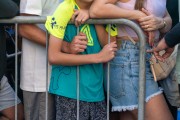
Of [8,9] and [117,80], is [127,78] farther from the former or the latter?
[8,9]

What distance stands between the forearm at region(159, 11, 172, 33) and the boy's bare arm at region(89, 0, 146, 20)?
21 cm

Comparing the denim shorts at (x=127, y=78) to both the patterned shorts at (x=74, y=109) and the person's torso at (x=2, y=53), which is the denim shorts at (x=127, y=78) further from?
the person's torso at (x=2, y=53)

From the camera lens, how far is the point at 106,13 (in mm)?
3039

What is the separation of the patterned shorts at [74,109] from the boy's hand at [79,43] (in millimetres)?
353

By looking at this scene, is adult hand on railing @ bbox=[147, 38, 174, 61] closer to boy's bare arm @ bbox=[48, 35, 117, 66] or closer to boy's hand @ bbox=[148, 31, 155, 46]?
boy's hand @ bbox=[148, 31, 155, 46]

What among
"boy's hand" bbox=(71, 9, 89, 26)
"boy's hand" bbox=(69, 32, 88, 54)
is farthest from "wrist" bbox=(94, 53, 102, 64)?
"boy's hand" bbox=(71, 9, 89, 26)

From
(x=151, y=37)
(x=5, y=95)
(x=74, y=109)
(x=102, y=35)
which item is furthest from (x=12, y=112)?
Answer: (x=151, y=37)

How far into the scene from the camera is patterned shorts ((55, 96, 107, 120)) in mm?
3164

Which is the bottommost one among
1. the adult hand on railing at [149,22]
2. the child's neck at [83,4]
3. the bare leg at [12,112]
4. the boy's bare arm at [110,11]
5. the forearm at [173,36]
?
the bare leg at [12,112]

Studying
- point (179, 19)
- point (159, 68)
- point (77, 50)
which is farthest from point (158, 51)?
point (77, 50)

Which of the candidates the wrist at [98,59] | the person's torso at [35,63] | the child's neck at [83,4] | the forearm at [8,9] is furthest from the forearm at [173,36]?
the forearm at [8,9]

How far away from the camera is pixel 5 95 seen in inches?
142

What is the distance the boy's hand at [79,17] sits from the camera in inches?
119

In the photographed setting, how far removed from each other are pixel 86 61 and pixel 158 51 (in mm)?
503
